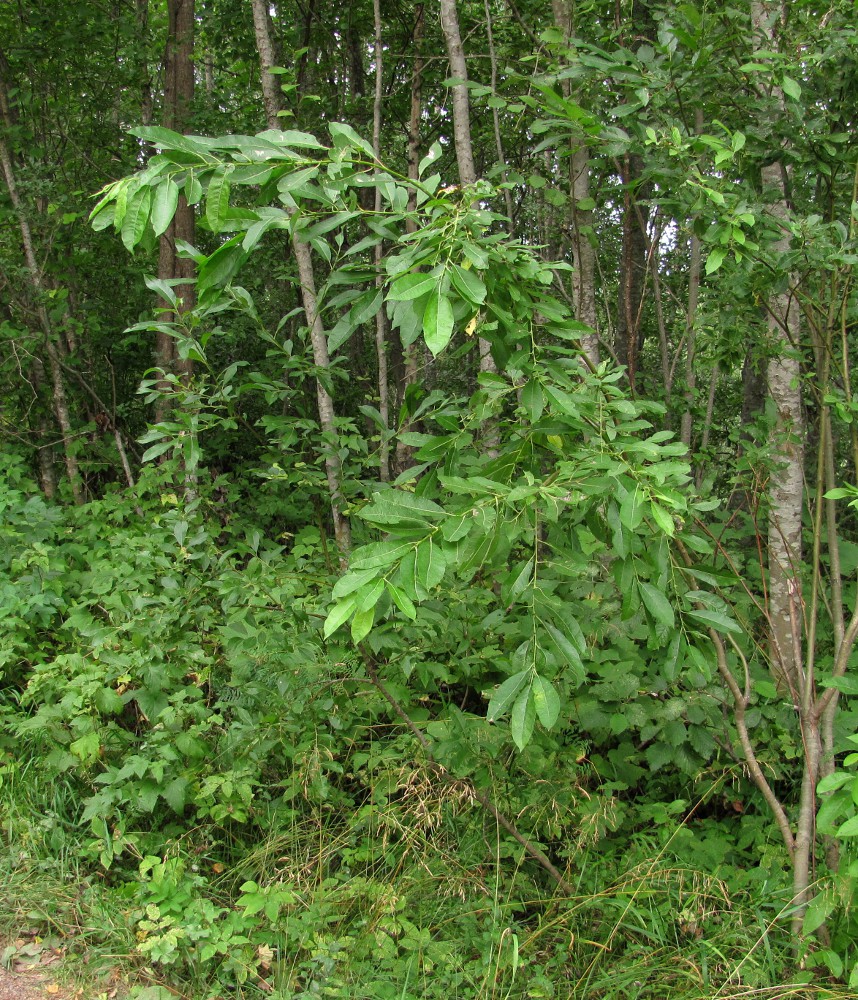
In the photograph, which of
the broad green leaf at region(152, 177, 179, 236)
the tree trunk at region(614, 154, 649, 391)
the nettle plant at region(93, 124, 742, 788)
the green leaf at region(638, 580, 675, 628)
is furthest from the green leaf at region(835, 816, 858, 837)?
the tree trunk at region(614, 154, 649, 391)

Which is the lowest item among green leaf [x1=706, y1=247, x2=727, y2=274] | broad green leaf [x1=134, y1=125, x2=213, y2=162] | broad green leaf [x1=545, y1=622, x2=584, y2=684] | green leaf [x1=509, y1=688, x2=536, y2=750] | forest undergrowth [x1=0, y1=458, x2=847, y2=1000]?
forest undergrowth [x1=0, y1=458, x2=847, y2=1000]

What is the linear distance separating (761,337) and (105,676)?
3.16 metres

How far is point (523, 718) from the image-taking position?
1851 mm

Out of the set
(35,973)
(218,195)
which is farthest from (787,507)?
(35,973)

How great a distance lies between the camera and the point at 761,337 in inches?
113

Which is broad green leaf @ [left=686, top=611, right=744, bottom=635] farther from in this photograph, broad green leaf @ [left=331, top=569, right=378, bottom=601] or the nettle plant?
broad green leaf @ [left=331, top=569, right=378, bottom=601]

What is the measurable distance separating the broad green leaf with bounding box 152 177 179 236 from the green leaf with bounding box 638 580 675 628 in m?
1.49

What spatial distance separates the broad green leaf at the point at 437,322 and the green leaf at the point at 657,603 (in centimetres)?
87

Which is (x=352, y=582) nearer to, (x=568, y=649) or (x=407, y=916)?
(x=568, y=649)

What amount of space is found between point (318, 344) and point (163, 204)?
2.22 meters

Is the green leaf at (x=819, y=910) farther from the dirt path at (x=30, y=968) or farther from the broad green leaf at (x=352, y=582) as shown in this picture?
the dirt path at (x=30, y=968)

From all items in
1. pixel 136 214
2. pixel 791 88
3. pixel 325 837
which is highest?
pixel 791 88

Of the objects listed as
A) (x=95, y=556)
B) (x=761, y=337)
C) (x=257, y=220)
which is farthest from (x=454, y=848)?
(x=95, y=556)

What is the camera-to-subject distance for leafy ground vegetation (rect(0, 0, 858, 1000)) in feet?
6.62
